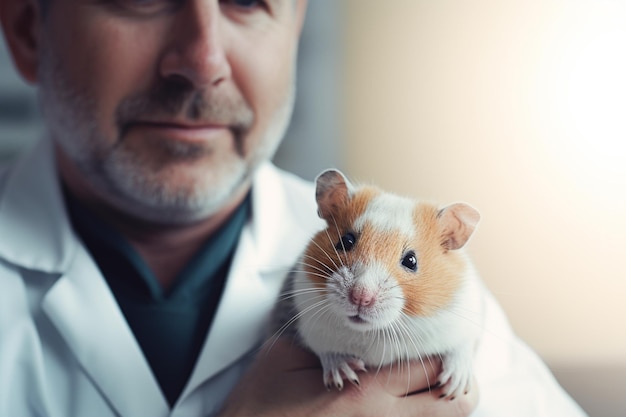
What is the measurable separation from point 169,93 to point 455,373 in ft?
2.92

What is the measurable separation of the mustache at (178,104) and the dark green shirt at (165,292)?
388 millimetres

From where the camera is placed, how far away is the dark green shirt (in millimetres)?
1549

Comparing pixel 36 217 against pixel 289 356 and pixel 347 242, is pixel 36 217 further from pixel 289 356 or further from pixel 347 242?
pixel 347 242

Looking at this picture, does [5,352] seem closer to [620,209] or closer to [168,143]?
[168,143]

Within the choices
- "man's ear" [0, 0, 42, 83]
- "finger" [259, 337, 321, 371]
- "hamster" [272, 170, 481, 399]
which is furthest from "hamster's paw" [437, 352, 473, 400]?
"man's ear" [0, 0, 42, 83]

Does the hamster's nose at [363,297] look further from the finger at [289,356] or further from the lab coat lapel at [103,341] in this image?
the lab coat lapel at [103,341]

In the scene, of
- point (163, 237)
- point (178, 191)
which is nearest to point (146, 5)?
point (178, 191)

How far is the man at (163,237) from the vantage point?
125 centimetres

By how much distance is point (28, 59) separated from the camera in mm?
1787

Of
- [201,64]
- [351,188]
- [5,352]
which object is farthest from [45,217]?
[351,188]

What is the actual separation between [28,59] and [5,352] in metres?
0.89

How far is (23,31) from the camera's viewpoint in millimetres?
1764

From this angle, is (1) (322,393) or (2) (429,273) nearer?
(2) (429,273)

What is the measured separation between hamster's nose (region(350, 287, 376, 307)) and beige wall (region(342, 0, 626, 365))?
1.06ft
